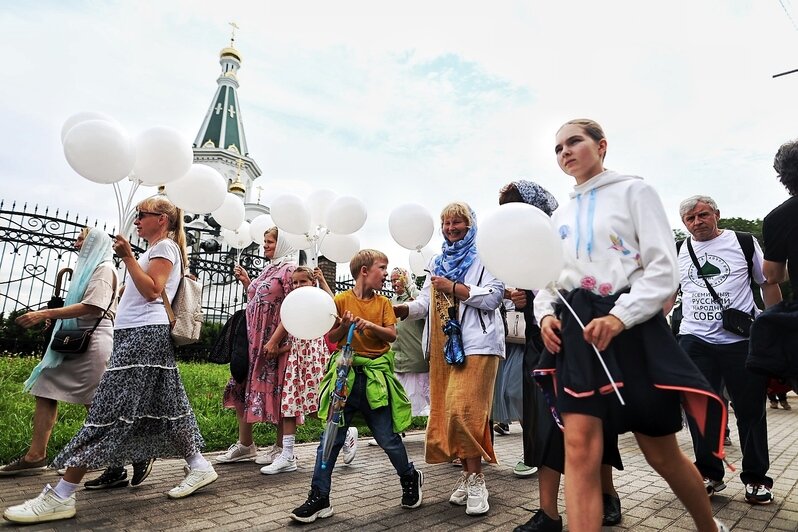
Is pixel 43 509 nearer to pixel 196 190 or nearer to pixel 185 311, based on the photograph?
pixel 185 311

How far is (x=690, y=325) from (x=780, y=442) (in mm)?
4068

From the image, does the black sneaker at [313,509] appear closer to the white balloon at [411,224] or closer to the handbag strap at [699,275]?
the white balloon at [411,224]

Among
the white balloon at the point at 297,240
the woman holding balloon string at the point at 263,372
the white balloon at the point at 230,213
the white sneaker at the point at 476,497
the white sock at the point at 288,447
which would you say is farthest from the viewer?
the white balloon at the point at 230,213

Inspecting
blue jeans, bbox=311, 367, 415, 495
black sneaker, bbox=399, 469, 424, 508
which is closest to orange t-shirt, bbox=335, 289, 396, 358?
blue jeans, bbox=311, 367, 415, 495

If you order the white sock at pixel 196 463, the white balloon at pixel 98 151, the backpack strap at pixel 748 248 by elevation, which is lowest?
the white sock at pixel 196 463

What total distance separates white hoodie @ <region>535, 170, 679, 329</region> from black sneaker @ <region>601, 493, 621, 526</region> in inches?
56.1

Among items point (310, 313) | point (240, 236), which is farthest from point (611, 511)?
point (240, 236)

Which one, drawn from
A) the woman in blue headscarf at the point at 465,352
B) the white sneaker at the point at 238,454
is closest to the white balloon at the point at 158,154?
the woman in blue headscarf at the point at 465,352

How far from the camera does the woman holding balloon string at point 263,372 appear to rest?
433 cm

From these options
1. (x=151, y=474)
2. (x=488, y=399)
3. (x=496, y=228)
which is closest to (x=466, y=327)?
(x=488, y=399)

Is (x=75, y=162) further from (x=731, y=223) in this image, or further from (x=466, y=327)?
(x=731, y=223)

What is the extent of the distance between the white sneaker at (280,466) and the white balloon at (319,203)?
2115mm

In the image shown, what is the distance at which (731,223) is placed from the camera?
31.3 m

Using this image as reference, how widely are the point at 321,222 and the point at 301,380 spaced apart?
1487 millimetres
